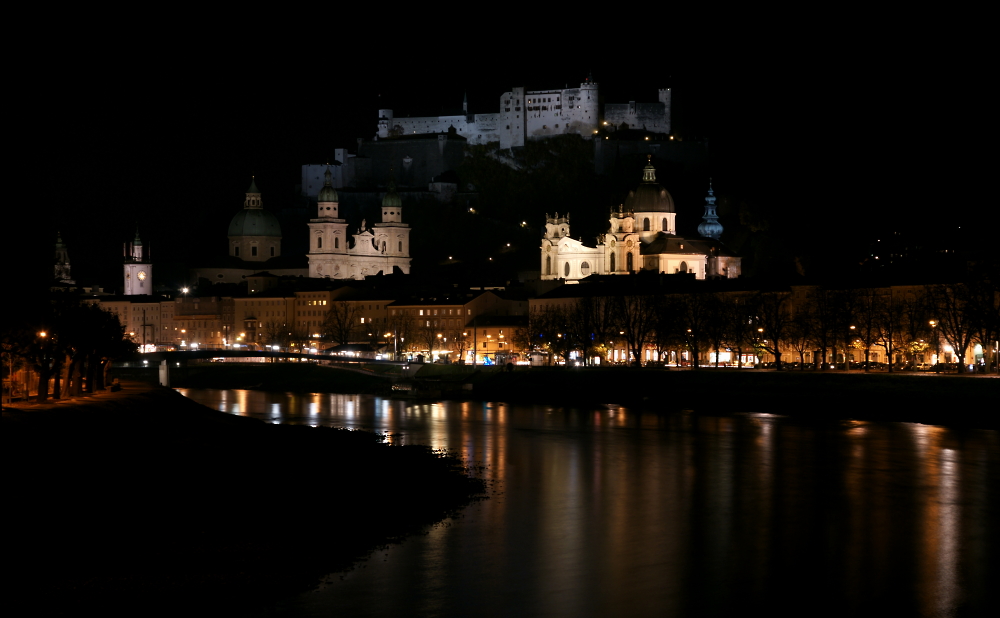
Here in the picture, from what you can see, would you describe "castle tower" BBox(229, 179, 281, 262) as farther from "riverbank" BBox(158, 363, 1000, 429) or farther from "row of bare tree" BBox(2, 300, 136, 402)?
"row of bare tree" BBox(2, 300, 136, 402)

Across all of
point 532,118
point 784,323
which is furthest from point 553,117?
point 784,323

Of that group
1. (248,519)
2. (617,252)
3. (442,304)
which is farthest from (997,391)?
(442,304)

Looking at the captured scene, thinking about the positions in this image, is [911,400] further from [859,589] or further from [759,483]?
[859,589]

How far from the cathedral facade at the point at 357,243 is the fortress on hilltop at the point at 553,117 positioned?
847cm

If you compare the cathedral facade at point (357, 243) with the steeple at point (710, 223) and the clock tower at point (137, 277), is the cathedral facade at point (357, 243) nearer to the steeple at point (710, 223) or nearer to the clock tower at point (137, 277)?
the clock tower at point (137, 277)

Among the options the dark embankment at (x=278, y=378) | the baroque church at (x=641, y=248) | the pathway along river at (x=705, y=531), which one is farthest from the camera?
the baroque church at (x=641, y=248)

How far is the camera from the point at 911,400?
140 feet

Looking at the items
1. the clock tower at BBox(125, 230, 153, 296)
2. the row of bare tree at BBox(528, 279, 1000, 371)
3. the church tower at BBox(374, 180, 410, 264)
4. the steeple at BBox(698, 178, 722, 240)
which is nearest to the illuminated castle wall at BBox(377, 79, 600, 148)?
the church tower at BBox(374, 180, 410, 264)

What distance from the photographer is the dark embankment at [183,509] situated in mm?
18875

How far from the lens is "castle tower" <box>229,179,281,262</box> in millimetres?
119062

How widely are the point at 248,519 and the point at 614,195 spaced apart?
7862cm

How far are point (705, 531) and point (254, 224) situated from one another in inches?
3884

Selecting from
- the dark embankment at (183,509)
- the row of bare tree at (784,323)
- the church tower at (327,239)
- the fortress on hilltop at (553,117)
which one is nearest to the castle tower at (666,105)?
the fortress on hilltop at (553,117)

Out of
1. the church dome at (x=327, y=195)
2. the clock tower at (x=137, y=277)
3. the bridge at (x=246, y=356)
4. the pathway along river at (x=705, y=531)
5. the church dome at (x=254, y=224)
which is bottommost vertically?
the pathway along river at (x=705, y=531)
